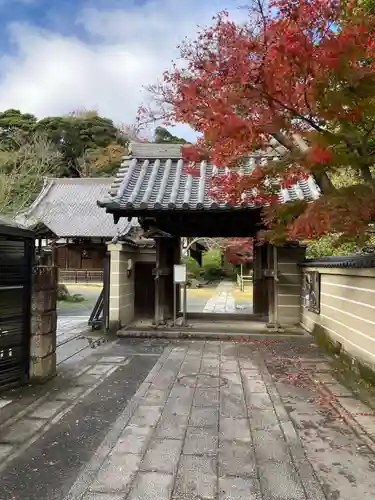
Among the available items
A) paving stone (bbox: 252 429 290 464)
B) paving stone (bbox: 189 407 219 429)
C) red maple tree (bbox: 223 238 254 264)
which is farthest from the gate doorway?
red maple tree (bbox: 223 238 254 264)

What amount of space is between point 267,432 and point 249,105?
3841 millimetres

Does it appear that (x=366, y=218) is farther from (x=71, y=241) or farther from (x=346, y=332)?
(x=71, y=241)

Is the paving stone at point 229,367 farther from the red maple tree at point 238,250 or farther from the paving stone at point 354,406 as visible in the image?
the red maple tree at point 238,250

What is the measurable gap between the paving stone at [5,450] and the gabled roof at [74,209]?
2605 centimetres

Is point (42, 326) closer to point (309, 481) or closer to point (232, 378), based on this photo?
point (232, 378)

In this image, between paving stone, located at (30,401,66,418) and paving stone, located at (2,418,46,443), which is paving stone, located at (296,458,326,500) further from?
paving stone, located at (30,401,66,418)

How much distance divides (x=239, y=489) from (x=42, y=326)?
141 inches

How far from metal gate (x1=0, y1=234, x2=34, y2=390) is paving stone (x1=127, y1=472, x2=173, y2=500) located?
2.83m

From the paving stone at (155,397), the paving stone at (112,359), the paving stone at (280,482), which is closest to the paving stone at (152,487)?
the paving stone at (280,482)

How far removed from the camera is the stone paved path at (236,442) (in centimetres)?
296

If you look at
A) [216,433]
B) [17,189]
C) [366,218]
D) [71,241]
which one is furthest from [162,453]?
[71,241]

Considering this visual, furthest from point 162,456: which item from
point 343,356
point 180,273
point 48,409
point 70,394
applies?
point 180,273

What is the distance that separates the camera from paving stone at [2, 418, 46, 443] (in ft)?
12.4

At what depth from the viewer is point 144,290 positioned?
1162cm
